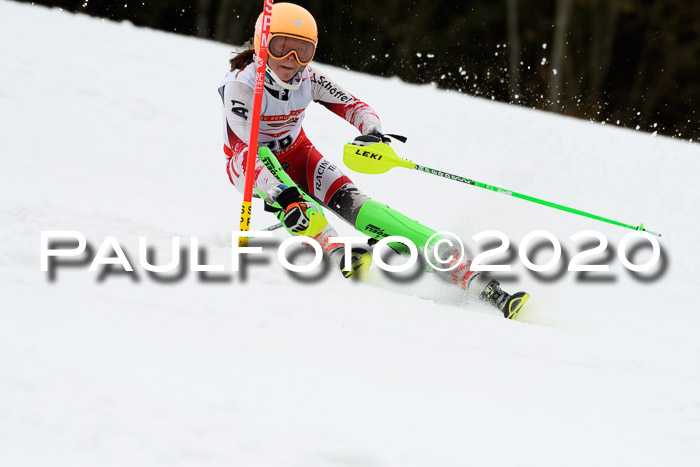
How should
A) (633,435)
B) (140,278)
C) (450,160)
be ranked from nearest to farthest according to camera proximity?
(633,435)
(140,278)
(450,160)

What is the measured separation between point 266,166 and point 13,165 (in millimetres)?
2282

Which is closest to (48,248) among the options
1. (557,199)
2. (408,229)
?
(408,229)

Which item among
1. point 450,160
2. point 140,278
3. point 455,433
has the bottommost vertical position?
point 450,160

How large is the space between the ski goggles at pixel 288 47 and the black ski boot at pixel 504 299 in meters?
1.61

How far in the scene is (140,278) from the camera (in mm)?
3219

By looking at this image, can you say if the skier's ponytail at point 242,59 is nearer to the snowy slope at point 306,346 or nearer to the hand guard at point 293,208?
the hand guard at point 293,208

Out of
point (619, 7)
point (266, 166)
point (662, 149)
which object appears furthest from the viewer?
point (619, 7)

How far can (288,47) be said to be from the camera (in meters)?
4.06

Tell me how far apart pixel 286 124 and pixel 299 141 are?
220 millimetres

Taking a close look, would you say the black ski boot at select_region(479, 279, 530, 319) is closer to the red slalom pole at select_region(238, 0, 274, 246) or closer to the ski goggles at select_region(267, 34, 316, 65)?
the red slalom pole at select_region(238, 0, 274, 246)

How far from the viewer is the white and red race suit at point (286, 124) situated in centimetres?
409

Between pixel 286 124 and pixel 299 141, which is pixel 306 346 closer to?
pixel 286 124

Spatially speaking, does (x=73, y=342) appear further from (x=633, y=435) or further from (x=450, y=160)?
(x=450, y=160)

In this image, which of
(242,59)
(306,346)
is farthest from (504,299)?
(242,59)
